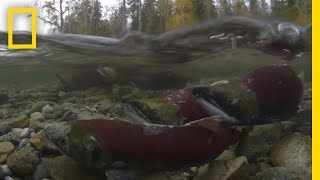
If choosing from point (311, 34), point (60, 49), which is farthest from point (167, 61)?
point (311, 34)

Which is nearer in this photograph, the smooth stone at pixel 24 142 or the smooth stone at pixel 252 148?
the smooth stone at pixel 252 148

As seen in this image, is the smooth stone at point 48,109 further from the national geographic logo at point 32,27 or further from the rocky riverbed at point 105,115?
the national geographic logo at point 32,27

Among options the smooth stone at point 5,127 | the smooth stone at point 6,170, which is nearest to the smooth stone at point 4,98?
the smooth stone at point 5,127

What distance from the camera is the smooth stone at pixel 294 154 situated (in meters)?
2.98

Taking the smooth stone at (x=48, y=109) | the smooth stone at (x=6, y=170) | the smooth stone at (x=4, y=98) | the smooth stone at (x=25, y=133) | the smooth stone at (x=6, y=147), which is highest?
the smooth stone at (x=4, y=98)

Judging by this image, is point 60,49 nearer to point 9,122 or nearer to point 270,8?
point 9,122

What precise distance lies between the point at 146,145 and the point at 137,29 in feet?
2.20

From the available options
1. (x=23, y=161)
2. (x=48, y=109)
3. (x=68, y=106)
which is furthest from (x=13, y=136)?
(x=68, y=106)

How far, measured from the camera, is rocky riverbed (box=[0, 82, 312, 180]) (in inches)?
116

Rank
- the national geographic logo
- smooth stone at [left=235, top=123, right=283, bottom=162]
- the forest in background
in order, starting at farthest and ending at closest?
smooth stone at [left=235, top=123, right=283, bottom=162] < the national geographic logo < the forest in background

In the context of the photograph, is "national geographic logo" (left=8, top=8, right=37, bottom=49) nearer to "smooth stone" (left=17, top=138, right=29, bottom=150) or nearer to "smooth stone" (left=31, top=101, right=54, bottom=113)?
"smooth stone" (left=31, top=101, right=54, bottom=113)

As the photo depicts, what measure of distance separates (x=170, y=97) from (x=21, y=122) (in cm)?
96

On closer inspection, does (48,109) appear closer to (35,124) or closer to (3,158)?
(35,124)

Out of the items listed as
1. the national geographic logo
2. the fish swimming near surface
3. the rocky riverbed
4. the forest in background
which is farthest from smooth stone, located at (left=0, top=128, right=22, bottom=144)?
the forest in background
